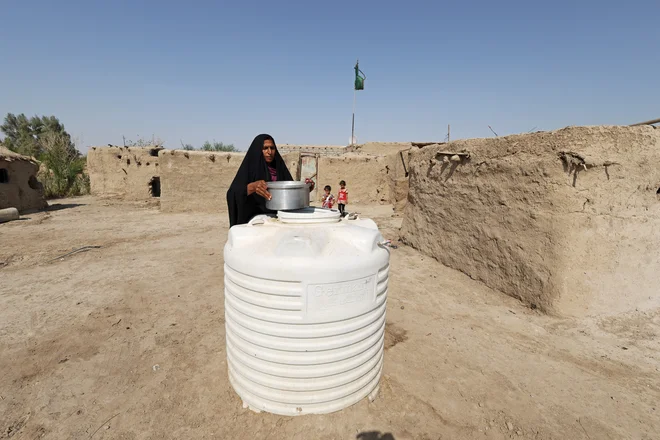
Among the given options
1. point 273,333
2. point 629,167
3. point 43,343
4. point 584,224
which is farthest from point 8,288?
point 629,167

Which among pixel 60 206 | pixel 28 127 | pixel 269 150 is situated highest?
pixel 28 127

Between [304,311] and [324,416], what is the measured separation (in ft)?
2.61

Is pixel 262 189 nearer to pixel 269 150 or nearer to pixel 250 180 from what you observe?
pixel 250 180

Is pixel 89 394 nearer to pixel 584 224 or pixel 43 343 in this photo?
pixel 43 343

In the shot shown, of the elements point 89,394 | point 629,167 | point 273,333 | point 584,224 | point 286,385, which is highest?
point 629,167

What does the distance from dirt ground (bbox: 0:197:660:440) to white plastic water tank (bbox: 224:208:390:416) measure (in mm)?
253

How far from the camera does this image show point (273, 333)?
1.73 m

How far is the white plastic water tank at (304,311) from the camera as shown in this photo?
167 cm

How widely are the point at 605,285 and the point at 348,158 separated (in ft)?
32.0

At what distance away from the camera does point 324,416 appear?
195 centimetres

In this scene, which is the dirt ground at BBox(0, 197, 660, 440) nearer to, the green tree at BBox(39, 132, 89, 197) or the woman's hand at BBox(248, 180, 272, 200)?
the woman's hand at BBox(248, 180, 272, 200)

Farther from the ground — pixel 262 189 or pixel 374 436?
pixel 262 189

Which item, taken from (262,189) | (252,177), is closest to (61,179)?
(252,177)

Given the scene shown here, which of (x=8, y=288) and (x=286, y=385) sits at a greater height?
(x=286, y=385)
